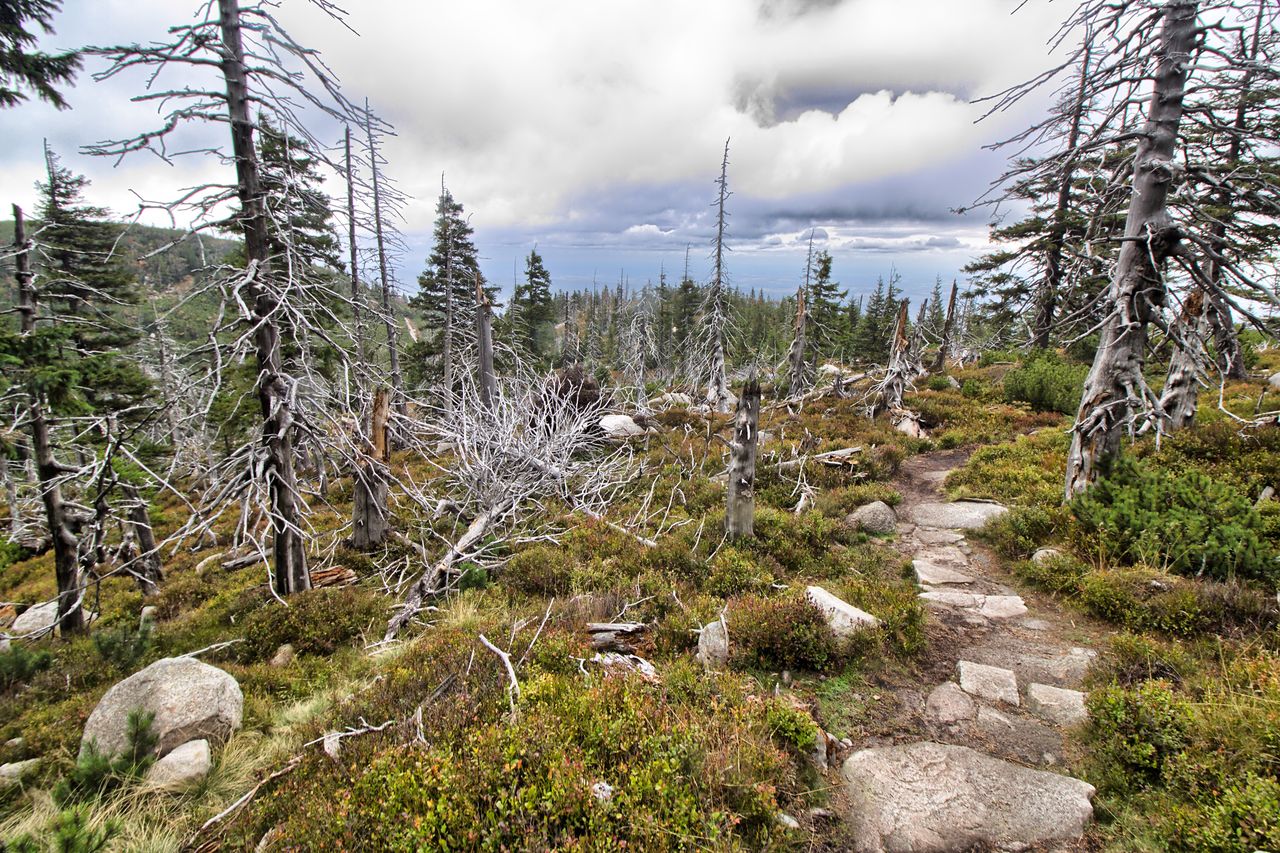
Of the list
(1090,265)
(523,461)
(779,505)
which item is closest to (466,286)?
(523,461)

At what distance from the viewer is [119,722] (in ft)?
14.7

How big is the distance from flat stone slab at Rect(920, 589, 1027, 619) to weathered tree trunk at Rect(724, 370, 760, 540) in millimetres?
2930

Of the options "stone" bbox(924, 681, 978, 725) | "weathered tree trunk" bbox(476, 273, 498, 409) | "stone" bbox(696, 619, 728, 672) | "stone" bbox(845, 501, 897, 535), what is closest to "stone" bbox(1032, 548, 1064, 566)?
"stone" bbox(845, 501, 897, 535)

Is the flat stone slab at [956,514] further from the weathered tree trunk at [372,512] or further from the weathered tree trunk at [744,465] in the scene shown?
the weathered tree trunk at [372,512]

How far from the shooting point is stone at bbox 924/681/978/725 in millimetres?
4629

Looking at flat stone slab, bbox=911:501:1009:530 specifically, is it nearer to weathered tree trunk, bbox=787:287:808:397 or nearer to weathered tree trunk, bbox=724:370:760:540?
weathered tree trunk, bbox=724:370:760:540

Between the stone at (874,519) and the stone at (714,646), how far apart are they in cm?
520

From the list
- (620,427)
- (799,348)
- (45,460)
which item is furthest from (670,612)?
(799,348)

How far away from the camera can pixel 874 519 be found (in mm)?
9820

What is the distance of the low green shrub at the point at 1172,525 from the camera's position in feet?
19.2

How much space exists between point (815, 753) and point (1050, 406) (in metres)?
18.3

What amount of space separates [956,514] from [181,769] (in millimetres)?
11977

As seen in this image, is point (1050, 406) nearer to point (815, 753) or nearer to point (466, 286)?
point (815, 753)

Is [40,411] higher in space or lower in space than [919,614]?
higher
